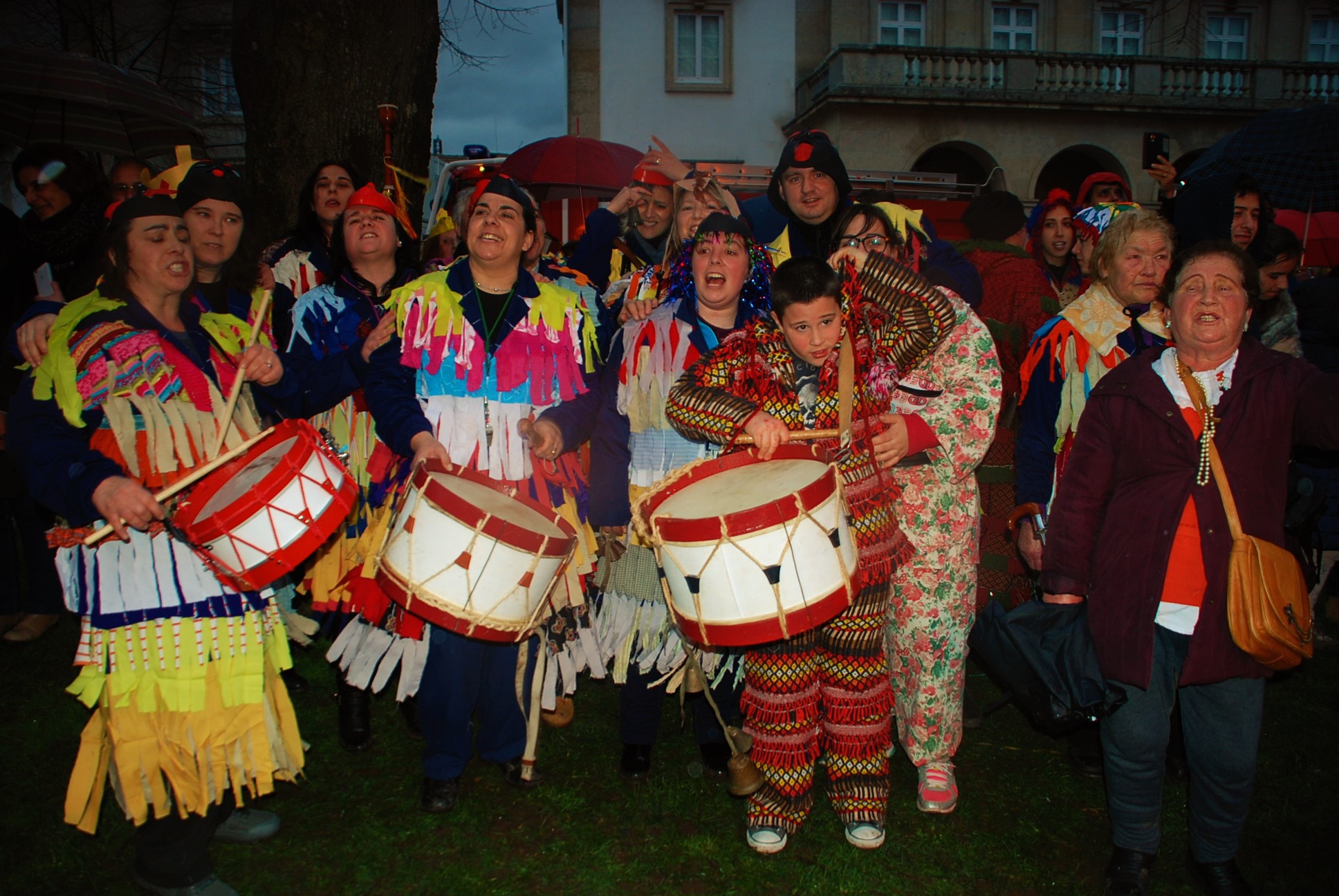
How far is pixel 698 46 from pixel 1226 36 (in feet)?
41.1

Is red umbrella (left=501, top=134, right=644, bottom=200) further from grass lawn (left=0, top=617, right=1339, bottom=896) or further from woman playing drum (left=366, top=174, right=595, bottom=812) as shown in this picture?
grass lawn (left=0, top=617, right=1339, bottom=896)

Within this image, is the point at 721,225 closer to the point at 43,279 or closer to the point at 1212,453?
the point at 1212,453

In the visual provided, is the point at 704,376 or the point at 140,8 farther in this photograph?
the point at 140,8

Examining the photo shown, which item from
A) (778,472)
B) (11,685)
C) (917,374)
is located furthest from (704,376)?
(11,685)

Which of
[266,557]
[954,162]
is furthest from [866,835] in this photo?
[954,162]

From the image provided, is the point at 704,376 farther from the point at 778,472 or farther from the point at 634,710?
the point at 634,710

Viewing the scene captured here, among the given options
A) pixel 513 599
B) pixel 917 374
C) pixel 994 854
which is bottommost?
pixel 994 854

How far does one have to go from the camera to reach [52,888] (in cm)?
271

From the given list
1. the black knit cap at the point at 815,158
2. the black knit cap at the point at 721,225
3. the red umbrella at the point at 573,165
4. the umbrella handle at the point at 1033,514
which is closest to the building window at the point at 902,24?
the red umbrella at the point at 573,165

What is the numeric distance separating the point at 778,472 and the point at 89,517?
1836 millimetres

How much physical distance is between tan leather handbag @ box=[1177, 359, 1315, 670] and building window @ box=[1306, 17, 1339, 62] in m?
24.1

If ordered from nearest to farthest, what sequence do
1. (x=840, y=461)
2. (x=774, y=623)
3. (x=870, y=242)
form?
(x=774, y=623)
(x=840, y=461)
(x=870, y=242)

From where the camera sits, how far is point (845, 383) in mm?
2646

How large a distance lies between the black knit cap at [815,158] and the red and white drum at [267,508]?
2092 mm
